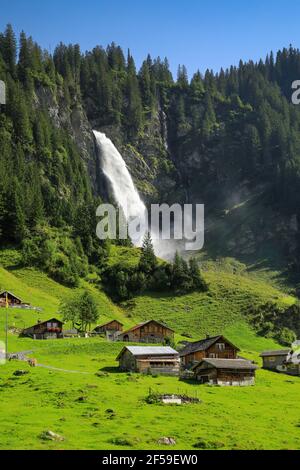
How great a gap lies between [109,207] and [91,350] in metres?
92.2

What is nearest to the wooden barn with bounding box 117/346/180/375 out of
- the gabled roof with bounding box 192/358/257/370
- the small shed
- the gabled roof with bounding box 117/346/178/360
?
the gabled roof with bounding box 117/346/178/360

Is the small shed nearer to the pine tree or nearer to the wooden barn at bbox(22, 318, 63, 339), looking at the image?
the wooden barn at bbox(22, 318, 63, 339)

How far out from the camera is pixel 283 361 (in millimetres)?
97875

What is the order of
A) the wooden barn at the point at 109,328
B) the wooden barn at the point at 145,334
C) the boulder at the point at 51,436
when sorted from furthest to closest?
the wooden barn at the point at 109,328
the wooden barn at the point at 145,334
the boulder at the point at 51,436

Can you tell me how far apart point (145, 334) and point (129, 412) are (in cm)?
5390

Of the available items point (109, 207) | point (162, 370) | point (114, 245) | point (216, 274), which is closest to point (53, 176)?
point (109, 207)

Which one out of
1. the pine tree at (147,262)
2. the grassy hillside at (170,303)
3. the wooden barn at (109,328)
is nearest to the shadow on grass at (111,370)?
the wooden barn at (109,328)

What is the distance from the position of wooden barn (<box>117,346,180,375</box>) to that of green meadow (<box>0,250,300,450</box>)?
234 cm

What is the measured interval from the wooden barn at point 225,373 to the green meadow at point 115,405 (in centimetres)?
225

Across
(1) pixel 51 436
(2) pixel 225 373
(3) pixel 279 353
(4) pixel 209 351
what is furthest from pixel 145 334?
(1) pixel 51 436

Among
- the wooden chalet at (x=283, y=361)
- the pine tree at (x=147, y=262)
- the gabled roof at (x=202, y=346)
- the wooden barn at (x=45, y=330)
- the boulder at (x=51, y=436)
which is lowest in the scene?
the wooden chalet at (x=283, y=361)

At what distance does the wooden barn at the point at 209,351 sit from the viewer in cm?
9381

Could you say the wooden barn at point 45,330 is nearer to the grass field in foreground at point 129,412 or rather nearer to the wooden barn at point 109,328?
the wooden barn at point 109,328
